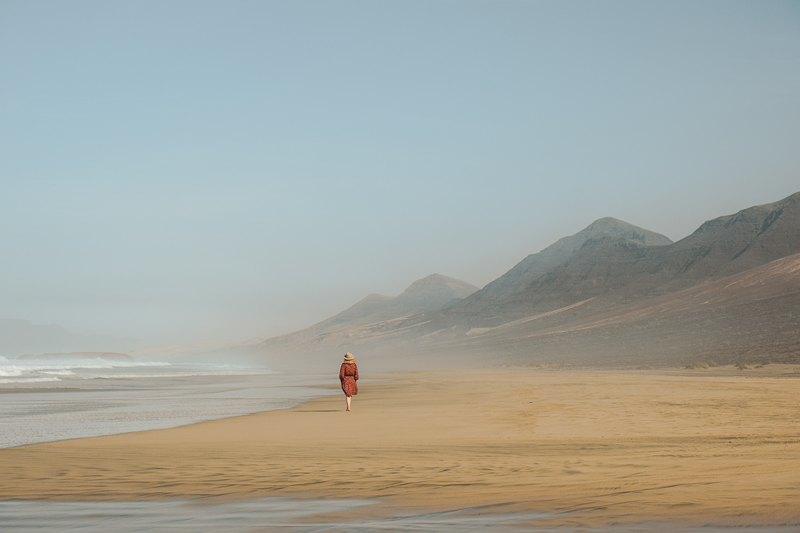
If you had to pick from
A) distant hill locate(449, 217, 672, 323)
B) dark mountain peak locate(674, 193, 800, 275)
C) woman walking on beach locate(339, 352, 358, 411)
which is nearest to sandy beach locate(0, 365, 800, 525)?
woman walking on beach locate(339, 352, 358, 411)

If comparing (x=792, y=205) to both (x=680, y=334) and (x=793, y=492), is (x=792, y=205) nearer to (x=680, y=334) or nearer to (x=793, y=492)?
(x=680, y=334)

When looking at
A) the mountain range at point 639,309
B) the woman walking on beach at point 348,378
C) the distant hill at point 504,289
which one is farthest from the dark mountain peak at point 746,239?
the woman walking on beach at point 348,378

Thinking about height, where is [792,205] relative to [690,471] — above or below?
above

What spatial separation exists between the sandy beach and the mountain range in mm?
42890

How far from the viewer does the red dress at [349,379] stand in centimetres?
1862

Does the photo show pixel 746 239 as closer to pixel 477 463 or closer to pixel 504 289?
pixel 504 289

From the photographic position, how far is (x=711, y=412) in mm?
14961

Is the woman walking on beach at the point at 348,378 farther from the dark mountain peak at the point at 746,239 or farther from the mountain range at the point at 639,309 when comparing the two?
the dark mountain peak at the point at 746,239

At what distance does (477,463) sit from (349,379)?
10.5 meters

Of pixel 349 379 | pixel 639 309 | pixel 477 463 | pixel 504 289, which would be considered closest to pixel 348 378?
pixel 349 379

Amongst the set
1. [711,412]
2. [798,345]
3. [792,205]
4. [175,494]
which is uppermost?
[792,205]

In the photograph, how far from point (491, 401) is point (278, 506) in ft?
48.0

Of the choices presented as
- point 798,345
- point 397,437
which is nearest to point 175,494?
point 397,437

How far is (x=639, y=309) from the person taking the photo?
10825cm
